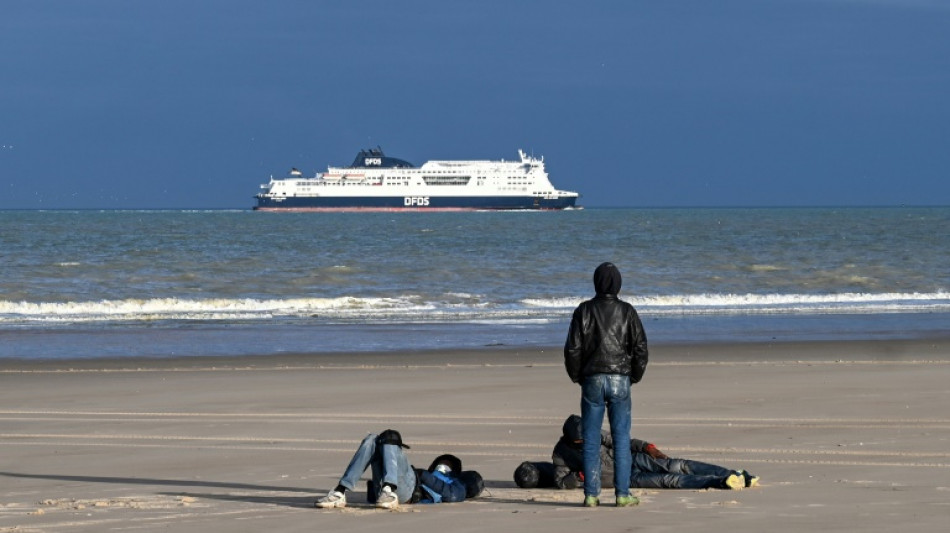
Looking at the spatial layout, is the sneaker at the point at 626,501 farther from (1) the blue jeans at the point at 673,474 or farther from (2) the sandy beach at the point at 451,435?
(1) the blue jeans at the point at 673,474

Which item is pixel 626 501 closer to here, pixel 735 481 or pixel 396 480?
pixel 735 481

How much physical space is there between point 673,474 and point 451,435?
2373 millimetres

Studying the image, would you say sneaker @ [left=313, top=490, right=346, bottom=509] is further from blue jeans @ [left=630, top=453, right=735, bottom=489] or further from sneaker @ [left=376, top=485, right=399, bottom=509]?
blue jeans @ [left=630, top=453, right=735, bottom=489]

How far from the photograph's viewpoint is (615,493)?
655 cm

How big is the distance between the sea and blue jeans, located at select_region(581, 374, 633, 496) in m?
9.66

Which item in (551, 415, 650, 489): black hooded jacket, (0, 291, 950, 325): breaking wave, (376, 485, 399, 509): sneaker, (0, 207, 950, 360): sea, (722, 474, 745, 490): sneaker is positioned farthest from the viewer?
(0, 291, 950, 325): breaking wave

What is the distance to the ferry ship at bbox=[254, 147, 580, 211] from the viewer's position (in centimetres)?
13388

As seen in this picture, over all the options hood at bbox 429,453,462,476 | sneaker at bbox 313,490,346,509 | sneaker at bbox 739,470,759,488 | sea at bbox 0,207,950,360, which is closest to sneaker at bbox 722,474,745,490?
sneaker at bbox 739,470,759,488

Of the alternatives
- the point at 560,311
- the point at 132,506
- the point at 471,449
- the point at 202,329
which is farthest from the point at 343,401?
the point at 560,311

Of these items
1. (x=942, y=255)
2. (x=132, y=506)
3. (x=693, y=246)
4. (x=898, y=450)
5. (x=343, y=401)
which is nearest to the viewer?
(x=132, y=506)

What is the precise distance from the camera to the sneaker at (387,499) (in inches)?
255

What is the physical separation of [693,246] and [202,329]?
1315 inches

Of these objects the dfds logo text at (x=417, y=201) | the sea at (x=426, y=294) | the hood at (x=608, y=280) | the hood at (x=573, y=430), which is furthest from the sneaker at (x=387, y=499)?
the dfds logo text at (x=417, y=201)

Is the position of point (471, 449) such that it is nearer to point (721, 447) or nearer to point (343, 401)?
point (721, 447)
